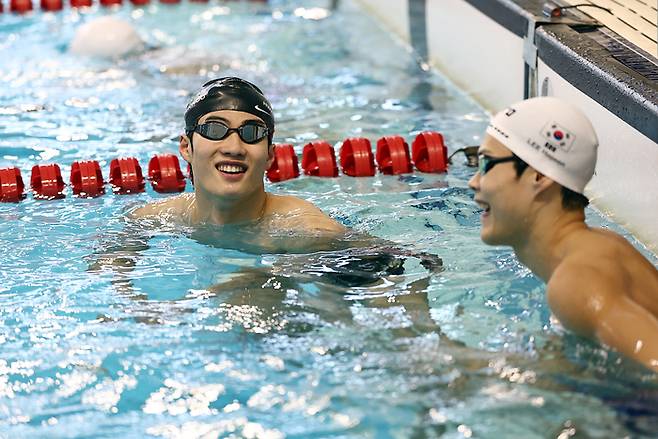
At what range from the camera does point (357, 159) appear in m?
5.50

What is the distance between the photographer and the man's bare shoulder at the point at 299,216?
426 centimetres

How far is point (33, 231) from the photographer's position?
15.4 ft

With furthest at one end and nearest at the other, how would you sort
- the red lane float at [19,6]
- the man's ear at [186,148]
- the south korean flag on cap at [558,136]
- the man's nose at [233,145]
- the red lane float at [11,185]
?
the red lane float at [19,6] < the red lane float at [11,185] < the man's ear at [186,148] < the man's nose at [233,145] < the south korean flag on cap at [558,136]

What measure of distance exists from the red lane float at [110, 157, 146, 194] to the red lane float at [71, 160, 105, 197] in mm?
61

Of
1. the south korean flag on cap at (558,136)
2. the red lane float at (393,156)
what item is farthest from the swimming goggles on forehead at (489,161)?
the red lane float at (393,156)

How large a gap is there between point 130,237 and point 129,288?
0.51m

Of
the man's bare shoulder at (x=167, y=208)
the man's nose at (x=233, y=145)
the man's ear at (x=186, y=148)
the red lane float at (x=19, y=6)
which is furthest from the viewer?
the red lane float at (x=19, y=6)

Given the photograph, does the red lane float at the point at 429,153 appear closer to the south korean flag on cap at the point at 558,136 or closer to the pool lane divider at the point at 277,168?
the pool lane divider at the point at 277,168

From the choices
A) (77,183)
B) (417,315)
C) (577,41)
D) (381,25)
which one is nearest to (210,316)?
(417,315)

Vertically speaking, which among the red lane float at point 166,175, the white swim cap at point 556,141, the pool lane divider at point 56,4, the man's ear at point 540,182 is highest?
the white swim cap at point 556,141

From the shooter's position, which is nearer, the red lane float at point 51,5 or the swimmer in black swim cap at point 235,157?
the swimmer in black swim cap at point 235,157

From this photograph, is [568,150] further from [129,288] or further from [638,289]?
[129,288]

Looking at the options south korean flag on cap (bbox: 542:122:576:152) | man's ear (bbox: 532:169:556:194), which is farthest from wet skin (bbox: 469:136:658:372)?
south korean flag on cap (bbox: 542:122:576:152)

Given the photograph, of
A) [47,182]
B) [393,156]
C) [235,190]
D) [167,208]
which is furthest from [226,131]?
[393,156]
